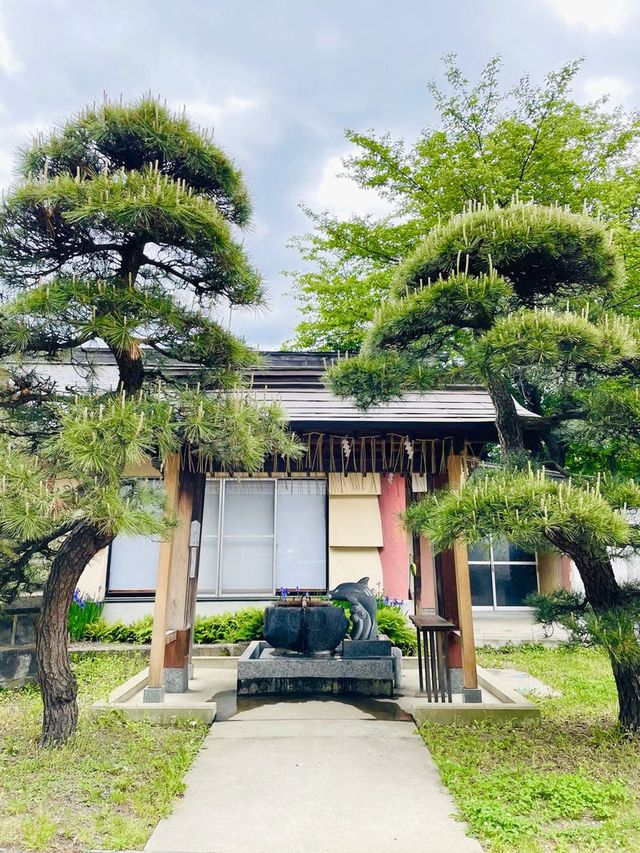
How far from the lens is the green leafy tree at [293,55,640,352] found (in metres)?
11.9

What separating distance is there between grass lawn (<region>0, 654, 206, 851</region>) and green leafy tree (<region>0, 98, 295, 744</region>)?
12.6 inches

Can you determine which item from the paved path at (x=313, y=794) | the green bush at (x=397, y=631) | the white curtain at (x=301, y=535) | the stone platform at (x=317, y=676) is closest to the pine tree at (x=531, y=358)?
the paved path at (x=313, y=794)

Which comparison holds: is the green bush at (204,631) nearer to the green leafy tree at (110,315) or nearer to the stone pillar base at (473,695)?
the stone pillar base at (473,695)

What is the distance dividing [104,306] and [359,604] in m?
4.46

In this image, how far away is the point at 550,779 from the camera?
11.0 ft

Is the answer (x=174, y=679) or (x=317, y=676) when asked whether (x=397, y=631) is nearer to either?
(x=317, y=676)

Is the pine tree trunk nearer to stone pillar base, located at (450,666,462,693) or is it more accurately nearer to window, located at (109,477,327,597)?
stone pillar base, located at (450,666,462,693)

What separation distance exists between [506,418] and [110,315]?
316 cm

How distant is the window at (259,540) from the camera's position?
945cm

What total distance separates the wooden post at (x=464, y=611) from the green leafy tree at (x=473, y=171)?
7504 mm

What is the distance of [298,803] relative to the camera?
3.27m

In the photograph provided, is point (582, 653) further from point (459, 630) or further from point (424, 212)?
point (424, 212)

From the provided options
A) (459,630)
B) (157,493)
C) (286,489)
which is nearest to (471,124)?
(286,489)

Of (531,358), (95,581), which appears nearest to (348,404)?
(531,358)
